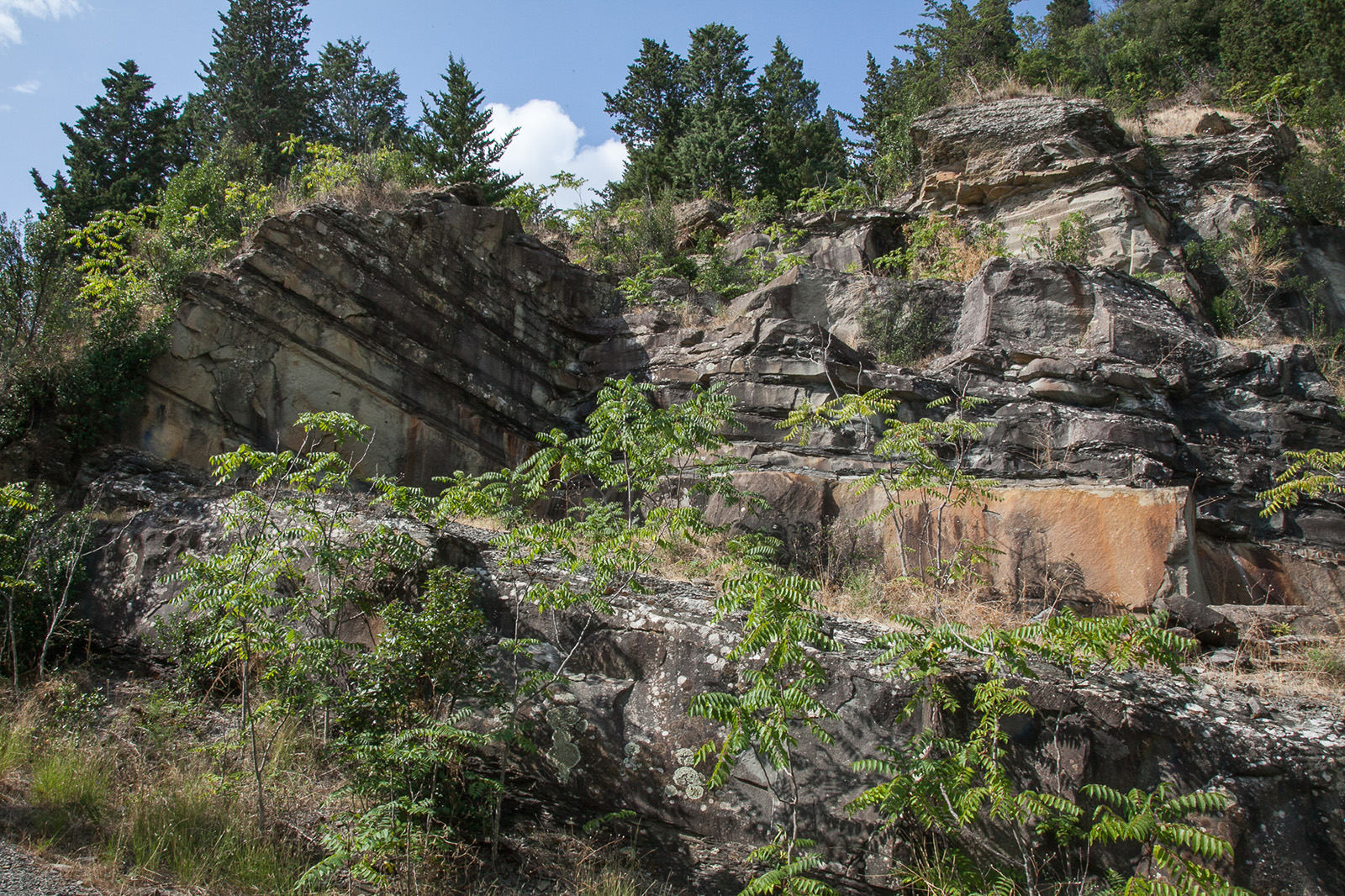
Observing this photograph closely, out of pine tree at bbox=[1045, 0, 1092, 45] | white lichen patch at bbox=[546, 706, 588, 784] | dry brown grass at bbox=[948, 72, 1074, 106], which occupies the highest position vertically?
pine tree at bbox=[1045, 0, 1092, 45]

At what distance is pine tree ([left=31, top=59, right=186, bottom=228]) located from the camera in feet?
49.6

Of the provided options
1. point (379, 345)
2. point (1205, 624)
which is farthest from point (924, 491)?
point (379, 345)

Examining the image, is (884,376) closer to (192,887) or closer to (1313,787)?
(1313,787)

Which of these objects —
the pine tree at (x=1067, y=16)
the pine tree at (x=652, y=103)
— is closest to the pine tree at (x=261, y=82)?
Result: the pine tree at (x=652, y=103)

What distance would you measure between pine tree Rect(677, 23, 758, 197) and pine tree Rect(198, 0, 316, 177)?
1057 centimetres

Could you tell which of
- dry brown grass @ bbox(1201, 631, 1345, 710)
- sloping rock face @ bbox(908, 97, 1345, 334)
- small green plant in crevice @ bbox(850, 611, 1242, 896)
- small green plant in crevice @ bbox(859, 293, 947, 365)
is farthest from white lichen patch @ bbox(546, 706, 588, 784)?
sloping rock face @ bbox(908, 97, 1345, 334)

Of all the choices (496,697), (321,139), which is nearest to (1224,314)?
(496,697)

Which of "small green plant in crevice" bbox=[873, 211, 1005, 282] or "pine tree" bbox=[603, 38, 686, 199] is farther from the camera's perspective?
"pine tree" bbox=[603, 38, 686, 199]

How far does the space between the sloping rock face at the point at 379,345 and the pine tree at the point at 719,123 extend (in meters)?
8.44

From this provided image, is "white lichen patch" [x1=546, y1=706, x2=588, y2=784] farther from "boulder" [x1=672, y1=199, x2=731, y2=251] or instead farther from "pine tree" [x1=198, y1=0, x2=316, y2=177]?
"pine tree" [x1=198, y1=0, x2=316, y2=177]

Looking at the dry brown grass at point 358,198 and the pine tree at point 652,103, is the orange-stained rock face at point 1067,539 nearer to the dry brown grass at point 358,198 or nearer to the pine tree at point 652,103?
the dry brown grass at point 358,198

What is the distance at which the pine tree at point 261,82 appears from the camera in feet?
66.9

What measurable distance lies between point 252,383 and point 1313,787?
10240mm

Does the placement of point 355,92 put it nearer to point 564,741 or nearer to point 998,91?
point 998,91
